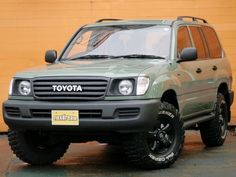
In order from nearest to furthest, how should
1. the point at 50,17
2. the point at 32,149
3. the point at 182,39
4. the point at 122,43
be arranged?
the point at 32,149 → the point at 122,43 → the point at 182,39 → the point at 50,17

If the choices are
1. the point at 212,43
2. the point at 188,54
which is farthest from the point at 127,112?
the point at 212,43

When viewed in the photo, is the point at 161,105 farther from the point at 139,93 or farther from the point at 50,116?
the point at 50,116

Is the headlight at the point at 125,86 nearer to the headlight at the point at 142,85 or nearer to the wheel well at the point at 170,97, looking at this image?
the headlight at the point at 142,85

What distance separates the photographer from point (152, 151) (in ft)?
24.4

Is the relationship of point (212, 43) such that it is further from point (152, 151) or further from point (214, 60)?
point (152, 151)

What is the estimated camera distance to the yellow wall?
38.5 ft

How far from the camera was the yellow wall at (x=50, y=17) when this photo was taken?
38.5 feet

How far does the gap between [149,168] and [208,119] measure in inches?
77.9

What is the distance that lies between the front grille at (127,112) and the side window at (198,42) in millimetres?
2414

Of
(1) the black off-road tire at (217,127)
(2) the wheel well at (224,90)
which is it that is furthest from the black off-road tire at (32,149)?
(2) the wheel well at (224,90)

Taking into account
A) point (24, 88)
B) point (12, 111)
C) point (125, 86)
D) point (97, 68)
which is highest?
point (97, 68)

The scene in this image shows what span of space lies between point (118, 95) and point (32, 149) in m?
1.50

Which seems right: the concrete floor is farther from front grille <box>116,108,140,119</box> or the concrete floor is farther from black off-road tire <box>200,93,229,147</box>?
front grille <box>116,108,140,119</box>

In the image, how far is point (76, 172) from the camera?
25.0ft
